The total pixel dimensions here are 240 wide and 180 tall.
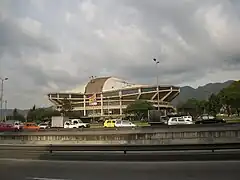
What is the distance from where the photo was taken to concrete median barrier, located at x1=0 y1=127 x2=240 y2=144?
27.2 m

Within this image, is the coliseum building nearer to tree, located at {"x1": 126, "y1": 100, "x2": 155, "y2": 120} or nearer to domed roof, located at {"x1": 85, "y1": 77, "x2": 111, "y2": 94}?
domed roof, located at {"x1": 85, "y1": 77, "x2": 111, "y2": 94}

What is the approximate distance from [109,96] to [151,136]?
14410cm

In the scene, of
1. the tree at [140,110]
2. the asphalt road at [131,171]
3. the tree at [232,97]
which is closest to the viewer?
the asphalt road at [131,171]

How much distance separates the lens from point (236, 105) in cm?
8738

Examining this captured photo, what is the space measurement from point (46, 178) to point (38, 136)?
23.3 m

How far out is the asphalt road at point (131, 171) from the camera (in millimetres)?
11695

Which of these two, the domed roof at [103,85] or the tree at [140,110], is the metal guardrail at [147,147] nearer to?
the tree at [140,110]

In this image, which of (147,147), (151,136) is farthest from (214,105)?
(147,147)

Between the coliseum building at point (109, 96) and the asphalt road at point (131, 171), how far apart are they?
132 m

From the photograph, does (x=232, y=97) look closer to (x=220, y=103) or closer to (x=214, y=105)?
(x=220, y=103)

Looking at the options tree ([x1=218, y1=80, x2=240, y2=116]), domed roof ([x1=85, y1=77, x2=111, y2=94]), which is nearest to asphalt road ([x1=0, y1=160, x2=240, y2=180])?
tree ([x1=218, y1=80, x2=240, y2=116])

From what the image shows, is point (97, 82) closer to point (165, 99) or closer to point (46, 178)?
point (165, 99)

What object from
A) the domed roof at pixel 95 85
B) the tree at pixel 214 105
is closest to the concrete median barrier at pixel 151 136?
the tree at pixel 214 105

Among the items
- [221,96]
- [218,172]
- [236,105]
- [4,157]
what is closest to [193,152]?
[218,172]
